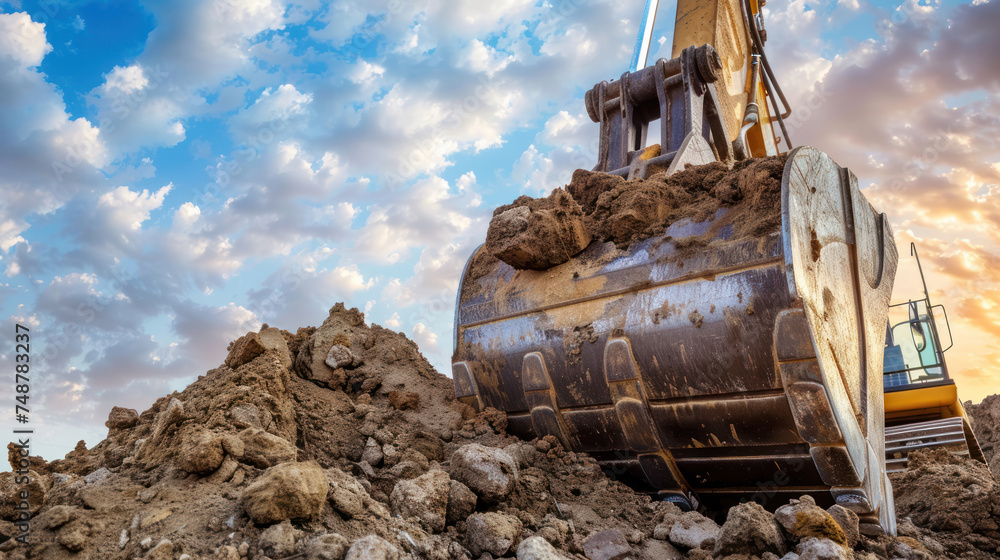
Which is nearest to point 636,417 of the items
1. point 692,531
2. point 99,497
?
point 692,531

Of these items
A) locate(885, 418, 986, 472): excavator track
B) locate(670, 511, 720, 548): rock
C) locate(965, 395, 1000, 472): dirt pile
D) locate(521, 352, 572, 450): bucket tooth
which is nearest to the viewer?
locate(670, 511, 720, 548): rock

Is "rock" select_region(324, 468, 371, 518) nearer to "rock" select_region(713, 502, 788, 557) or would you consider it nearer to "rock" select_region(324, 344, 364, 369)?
"rock" select_region(713, 502, 788, 557)

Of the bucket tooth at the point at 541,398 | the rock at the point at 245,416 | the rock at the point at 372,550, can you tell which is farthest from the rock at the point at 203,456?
the bucket tooth at the point at 541,398

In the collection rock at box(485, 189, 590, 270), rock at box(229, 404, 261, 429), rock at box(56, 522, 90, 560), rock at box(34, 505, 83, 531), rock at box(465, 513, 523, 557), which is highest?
rock at box(485, 189, 590, 270)

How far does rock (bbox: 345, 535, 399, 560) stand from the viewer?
165cm

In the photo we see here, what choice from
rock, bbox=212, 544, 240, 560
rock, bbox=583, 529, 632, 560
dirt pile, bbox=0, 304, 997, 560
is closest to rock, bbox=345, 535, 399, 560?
dirt pile, bbox=0, 304, 997, 560

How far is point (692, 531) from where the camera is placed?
2.41 metres

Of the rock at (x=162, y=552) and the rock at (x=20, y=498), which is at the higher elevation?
the rock at (x=20, y=498)

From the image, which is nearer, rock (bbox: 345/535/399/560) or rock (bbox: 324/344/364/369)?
rock (bbox: 345/535/399/560)

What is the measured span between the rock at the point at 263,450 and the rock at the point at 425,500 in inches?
16.9

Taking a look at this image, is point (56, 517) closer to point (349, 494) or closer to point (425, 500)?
point (349, 494)

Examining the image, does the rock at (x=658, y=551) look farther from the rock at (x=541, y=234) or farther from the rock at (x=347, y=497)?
the rock at (x=541, y=234)

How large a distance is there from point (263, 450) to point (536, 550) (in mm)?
1033

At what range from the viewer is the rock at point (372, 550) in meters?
1.65
